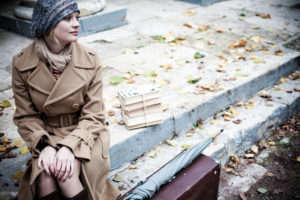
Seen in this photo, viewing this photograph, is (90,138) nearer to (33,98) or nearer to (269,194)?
(33,98)

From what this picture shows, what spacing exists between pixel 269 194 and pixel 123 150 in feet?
5.27

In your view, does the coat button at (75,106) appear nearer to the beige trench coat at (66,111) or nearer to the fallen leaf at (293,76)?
the beige trench coat at (66,111)

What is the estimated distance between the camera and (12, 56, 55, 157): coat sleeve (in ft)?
7.14

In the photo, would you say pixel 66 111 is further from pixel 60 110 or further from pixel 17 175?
pixel 17 175

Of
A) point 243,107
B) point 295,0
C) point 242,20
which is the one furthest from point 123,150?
point 295,0

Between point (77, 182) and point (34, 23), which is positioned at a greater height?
point (34, 23)

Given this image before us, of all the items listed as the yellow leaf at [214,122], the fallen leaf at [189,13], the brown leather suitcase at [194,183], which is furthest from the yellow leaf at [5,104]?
the fallen leaf at [189,13]

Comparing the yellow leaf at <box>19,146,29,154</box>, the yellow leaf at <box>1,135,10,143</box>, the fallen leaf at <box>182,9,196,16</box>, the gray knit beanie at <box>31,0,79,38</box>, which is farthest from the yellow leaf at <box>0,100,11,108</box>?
the fallen leaf at <box>182,9,196,16</box>

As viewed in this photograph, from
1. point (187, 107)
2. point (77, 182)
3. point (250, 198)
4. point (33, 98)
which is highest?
point (33, 98)

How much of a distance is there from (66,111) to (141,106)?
3.36 feet

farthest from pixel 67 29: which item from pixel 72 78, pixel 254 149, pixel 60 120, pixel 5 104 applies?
pixel 254 149

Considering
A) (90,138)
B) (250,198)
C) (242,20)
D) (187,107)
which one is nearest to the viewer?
(90,138)

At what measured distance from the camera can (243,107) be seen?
4203mm

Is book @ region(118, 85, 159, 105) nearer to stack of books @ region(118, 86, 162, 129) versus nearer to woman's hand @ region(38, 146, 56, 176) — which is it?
stack of books @ region(118, 86, 162, 129)
